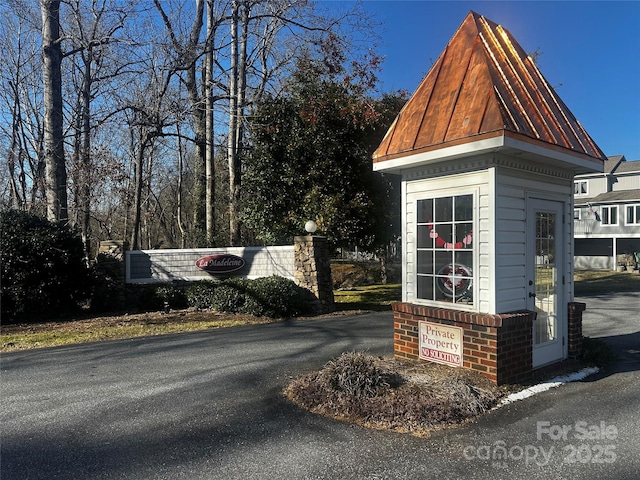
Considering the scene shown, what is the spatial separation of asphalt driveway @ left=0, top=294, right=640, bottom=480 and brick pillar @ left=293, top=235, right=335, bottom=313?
487 centimetres

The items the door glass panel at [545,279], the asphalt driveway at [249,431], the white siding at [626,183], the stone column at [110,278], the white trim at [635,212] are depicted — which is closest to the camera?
the asphalt driveway at [249,431]

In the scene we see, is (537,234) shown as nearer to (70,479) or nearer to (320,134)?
(70,479)

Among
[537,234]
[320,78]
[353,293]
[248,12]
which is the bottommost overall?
[353,293]

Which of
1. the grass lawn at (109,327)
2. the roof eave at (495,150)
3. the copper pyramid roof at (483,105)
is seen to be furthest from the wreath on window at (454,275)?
the grass lawn at (109,327)

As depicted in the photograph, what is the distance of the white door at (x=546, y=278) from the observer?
18.2ft

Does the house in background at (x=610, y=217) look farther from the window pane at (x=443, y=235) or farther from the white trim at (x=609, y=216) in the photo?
the window pane at (x=443, y=235)

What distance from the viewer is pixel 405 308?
589cm

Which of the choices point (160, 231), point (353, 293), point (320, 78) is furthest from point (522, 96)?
point (160, 231)

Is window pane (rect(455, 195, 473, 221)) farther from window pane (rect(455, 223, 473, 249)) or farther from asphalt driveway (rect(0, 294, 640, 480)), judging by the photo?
asphalt driveway (rect(0, 294, 640, 480))

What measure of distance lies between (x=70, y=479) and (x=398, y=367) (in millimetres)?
3526

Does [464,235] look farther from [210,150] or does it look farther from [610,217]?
[610,217]

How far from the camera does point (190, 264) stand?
12109 mm

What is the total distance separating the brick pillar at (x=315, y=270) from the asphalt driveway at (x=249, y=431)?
4871 millimetres

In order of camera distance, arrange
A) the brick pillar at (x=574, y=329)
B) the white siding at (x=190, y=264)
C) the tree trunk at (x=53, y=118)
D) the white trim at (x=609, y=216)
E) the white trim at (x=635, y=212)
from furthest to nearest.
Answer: the white trim at (x=609, y=216), the white trim at (x=635, y=212), the tree trunk at (x=53, y=118), the white siding at (x=190, y=264), the brick pillar at (x=574, y=329)
